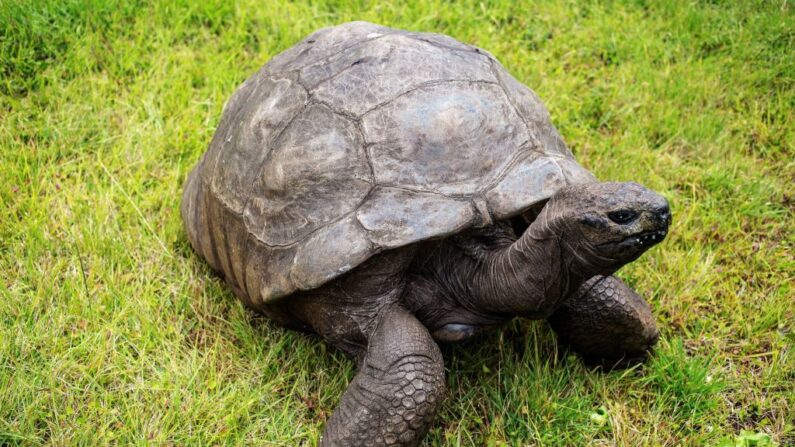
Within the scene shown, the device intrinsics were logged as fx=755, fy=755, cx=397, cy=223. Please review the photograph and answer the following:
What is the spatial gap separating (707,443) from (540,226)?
4.83 feet

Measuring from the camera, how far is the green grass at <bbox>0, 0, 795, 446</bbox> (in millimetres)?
3588

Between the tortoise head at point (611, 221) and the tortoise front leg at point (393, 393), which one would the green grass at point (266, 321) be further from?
the tortoise head at point (611, 221)

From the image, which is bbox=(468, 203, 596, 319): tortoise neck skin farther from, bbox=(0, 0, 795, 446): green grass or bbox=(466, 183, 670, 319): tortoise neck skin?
bbox=(0, 0, 795, 446): green grass

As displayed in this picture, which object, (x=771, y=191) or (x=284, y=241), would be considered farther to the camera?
(x=771, y=191)

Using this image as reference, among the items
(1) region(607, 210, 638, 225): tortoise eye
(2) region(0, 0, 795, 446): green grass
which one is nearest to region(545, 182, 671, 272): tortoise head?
(1) region(607, 210, 638, 225): tortoise eye

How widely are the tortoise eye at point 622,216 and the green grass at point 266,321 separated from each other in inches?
49.4

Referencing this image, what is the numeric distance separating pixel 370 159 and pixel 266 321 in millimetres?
1255

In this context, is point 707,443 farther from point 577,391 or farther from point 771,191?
point 771,191

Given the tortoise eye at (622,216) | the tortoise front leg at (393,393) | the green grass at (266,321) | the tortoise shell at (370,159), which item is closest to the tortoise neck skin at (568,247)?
A: the tortoise eye at (622,216)

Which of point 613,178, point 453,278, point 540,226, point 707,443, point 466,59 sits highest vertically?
point 466,59

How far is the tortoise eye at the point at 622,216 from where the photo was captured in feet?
8.76

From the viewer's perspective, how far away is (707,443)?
3.54 meters

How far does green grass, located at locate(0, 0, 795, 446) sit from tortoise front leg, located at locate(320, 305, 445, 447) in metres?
0.38

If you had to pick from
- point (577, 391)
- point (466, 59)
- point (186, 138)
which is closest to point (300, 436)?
point (577, 391)
